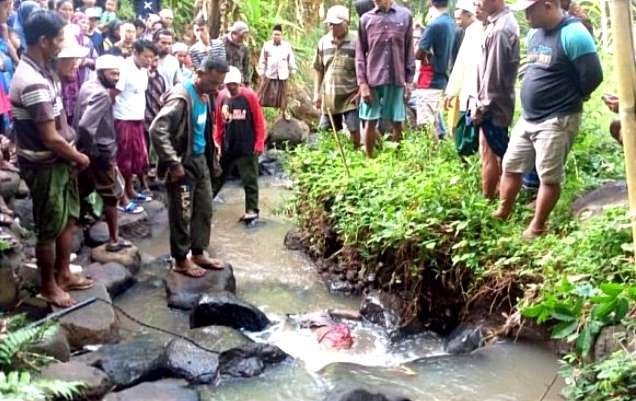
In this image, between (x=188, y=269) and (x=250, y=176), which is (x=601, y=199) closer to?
(x=188, y=269)

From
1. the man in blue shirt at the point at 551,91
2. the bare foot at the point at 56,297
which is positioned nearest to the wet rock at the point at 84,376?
the bare foot at the point at 56,297

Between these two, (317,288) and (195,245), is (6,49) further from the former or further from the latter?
(317,288)

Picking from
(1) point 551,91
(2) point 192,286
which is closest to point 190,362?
(2) point 192,286

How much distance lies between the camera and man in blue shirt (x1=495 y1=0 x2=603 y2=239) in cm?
495

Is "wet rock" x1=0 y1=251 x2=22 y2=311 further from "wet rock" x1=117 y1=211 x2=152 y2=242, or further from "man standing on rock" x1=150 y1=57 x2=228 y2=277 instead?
"wet rock" x1=117 y1=211 x2=152 y2=242

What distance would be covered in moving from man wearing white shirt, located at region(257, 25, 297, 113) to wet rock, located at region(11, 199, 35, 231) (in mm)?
6001

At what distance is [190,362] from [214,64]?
2387mm

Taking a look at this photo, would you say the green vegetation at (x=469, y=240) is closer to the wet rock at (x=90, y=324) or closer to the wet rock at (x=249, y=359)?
the wet rock at (x=249, y=359)

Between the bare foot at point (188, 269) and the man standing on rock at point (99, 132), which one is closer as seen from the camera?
the man standing on rock at point (99, 132)

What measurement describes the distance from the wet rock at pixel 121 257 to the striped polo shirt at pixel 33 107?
1.78 meters

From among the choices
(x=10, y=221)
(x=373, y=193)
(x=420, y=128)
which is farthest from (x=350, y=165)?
(x=10, y=221)

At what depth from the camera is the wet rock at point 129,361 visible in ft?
15.3

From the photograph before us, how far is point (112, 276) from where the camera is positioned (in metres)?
6.31

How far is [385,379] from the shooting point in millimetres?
4648
